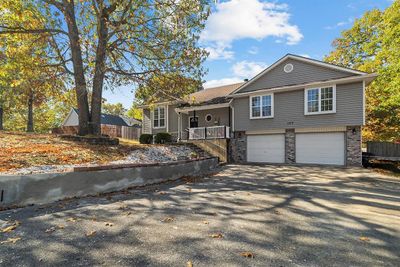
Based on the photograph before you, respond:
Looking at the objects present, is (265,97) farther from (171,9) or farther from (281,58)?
(171,9)

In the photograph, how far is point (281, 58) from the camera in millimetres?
15250

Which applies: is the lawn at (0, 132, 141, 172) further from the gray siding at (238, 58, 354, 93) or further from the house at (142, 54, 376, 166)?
the gray siding at (238, 58, 354, 93)

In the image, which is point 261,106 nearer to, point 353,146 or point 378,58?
point 353,146

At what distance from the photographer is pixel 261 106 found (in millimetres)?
15953

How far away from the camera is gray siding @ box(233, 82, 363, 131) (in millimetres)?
12930

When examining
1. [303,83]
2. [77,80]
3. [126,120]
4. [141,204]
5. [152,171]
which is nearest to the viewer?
[141,204]

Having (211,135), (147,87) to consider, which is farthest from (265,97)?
(147,87)

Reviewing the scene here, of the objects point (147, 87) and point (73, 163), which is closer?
point (73, 163)

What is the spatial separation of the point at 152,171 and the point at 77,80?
6561mm

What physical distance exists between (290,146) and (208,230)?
12.4 meters

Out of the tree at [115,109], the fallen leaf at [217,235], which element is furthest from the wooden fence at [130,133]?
the tree at [115,109]

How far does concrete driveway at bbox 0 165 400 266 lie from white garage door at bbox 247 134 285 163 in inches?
341

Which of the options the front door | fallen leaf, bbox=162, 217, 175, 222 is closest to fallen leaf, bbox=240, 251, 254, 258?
fallen leaf, bbox=162, 217, 175, 222

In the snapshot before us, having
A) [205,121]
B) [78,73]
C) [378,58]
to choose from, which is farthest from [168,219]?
[378,58]
